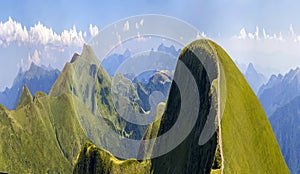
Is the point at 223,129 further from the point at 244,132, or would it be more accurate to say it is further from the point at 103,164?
the point at 103,164

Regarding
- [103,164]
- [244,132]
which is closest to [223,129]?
[244,132]

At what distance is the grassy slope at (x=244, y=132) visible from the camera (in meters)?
56.5

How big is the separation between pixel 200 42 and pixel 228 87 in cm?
1641

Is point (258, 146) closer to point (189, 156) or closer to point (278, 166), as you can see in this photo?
point (278, 166)

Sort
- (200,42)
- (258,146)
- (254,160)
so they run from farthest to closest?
(200,42) < (258,146) < (254,160)

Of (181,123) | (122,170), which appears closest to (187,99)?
(181,123)

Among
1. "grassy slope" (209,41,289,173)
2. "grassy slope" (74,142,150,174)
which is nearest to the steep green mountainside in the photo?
"grassy slope" (209,41,289,173)

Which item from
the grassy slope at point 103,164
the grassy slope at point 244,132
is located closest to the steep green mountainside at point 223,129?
the grassy slope at point 244,132

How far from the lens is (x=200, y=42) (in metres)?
80.9

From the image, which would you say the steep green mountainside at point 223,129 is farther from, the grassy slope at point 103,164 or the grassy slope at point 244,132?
the grassy slope at point 103,164

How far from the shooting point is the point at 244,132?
64.4 metres

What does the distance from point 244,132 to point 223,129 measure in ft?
30.7

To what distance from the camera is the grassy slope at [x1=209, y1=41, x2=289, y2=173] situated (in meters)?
56.5

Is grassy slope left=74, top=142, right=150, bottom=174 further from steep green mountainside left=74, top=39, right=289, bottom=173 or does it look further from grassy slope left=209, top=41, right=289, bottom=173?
grassy slope left=209, top=41, right=289, bottom=173
